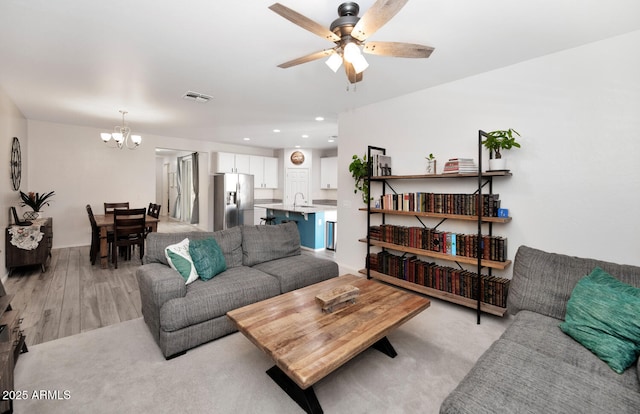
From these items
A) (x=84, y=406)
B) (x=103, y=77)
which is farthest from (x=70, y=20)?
(x=84, y=406)

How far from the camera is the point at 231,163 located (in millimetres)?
7609

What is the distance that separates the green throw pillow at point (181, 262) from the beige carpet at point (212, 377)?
60 centimetres

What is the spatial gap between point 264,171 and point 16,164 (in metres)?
5.04

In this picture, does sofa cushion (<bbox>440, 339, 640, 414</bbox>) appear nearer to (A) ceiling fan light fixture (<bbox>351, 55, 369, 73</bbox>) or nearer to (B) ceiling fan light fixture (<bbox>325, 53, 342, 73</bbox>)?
(A) ceiling fan light fixture (<bbox>351, 55, 369, 73</bbox>)

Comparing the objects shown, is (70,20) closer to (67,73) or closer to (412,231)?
(67,73)

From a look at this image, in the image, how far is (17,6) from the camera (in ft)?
6.38

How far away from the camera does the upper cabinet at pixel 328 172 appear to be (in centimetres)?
817

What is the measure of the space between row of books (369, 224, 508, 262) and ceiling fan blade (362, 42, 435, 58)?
189cm

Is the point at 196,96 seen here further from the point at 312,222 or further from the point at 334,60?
the point at 312,222

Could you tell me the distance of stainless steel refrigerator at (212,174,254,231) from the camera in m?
7.25

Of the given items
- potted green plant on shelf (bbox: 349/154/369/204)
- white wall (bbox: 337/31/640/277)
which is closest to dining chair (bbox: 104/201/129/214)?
potted green plant on shelf (bbox: 349/154/369/204)

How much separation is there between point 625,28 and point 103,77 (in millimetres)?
4937

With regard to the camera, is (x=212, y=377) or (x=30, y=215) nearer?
(x=212, y=377)

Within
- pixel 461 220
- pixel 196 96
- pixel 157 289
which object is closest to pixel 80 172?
pixel 196 96
